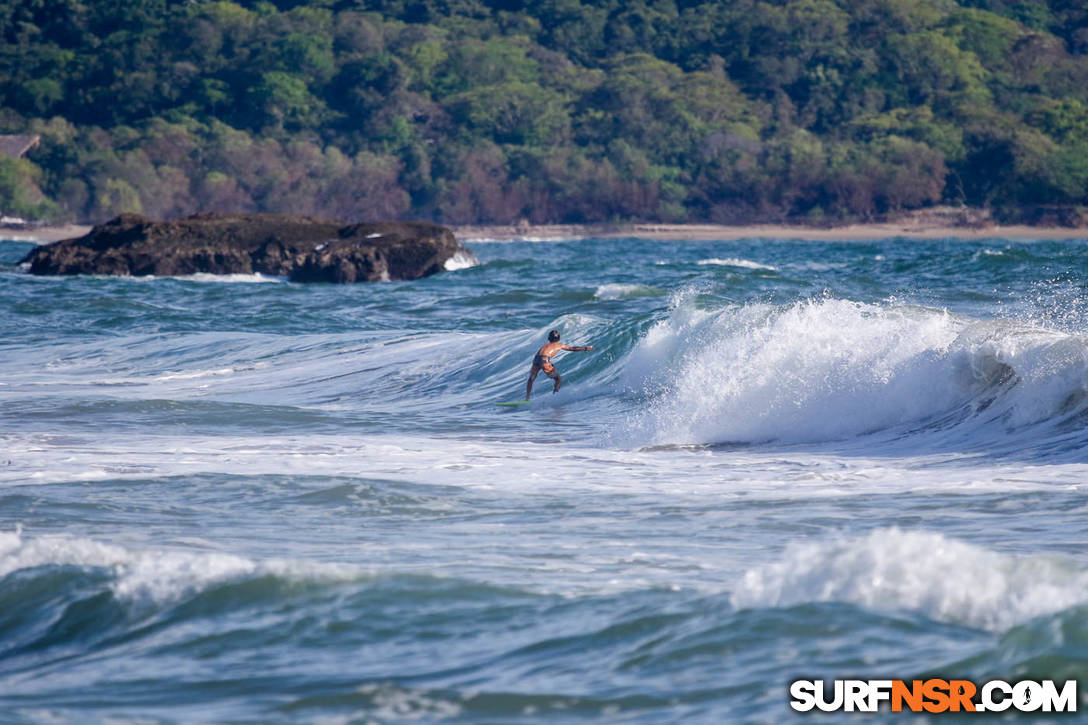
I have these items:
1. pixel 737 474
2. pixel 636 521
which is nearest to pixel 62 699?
pixel 636 521

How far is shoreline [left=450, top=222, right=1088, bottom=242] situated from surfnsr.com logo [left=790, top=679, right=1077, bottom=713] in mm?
75196

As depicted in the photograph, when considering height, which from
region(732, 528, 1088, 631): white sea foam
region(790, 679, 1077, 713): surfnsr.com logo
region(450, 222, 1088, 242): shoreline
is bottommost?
region(450, 222, 1088, 242): shoreline

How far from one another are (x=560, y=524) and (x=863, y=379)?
5.13 m

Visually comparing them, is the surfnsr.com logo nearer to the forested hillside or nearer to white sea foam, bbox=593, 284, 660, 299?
white sea foam, bbox=593, 284, 660, 299

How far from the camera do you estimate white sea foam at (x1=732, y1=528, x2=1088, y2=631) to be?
214 inches

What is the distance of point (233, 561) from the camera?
6523 mm

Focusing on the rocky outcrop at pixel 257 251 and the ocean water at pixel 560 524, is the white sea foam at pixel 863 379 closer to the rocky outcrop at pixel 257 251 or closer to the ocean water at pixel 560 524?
the ocean water at pixel 560 524

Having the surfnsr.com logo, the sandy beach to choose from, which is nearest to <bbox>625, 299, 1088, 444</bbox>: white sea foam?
the surfnsr.com logo

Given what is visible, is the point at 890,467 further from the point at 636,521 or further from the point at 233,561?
the point at 233,561

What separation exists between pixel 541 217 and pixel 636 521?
94908 millimetres

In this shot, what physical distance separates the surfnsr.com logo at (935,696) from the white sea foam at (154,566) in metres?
2.32

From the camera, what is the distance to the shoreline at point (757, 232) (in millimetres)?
84637

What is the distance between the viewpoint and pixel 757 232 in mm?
90312

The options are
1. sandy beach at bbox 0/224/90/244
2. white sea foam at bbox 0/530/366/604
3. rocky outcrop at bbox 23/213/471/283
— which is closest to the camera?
white sea foam at bbox 0/530/366/604
